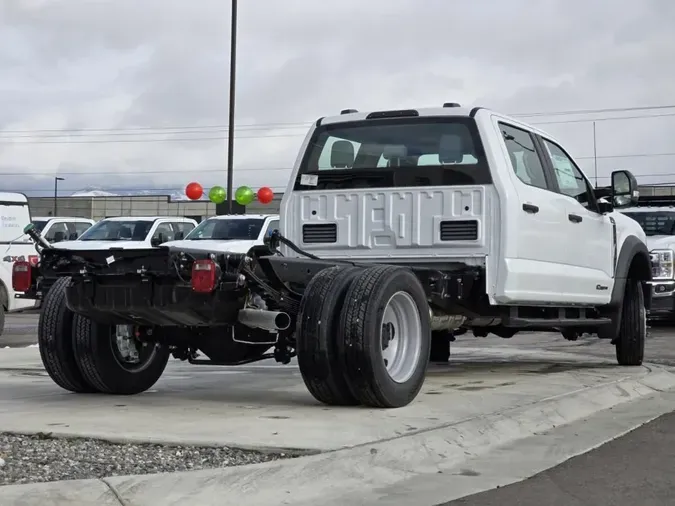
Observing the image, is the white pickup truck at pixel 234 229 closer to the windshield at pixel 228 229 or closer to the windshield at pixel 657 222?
the windshield at pixel 228 229

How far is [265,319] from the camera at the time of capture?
285 inches

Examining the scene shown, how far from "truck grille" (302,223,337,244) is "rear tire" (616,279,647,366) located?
3418 mm

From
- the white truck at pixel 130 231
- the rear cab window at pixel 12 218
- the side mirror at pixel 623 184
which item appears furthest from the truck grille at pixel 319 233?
the white truck at pixel 130 231

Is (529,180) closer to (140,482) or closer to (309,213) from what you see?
(309,213)

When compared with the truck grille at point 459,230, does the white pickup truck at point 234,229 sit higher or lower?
higher

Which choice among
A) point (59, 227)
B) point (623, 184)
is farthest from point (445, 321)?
point (59, 227)

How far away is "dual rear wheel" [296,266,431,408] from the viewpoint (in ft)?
22.7

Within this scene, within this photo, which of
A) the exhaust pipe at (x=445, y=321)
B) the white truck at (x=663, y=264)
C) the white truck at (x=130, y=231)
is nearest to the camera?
the exhaust pipe at (x=445, y=321)

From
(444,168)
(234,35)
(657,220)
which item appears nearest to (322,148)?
(444,168)

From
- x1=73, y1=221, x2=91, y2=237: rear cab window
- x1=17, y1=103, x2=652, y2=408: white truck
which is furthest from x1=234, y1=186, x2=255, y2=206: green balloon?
x1=17, y1=103, x2=652, y2=408: white truck

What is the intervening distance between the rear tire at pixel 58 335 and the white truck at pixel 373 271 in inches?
0.4

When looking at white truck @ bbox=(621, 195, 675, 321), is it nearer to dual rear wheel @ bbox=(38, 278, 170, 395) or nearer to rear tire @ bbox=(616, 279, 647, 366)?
rear tire @ bbox=(616, 279, 647, 366)

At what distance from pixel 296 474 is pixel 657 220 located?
537 inches

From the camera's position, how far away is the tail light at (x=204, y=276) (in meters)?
6.70
